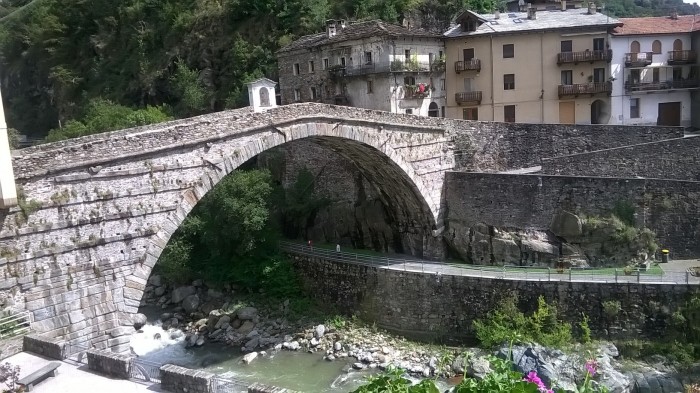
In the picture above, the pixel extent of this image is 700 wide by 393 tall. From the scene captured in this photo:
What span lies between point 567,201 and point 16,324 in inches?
650

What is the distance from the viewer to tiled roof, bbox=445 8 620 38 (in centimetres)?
2639

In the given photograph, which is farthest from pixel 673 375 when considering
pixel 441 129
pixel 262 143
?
pixel 262 143

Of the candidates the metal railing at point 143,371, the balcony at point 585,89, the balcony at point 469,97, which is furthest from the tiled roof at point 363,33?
the metal railing at point 143,371

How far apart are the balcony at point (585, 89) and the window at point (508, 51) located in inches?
104

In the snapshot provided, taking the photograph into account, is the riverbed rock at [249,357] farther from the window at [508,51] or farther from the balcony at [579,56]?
the balcony at [579,56]

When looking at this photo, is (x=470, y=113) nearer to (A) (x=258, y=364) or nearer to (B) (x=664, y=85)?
(B) (x=664, y=85)

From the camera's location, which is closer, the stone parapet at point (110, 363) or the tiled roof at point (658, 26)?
the stone parapet at point (110, 363)

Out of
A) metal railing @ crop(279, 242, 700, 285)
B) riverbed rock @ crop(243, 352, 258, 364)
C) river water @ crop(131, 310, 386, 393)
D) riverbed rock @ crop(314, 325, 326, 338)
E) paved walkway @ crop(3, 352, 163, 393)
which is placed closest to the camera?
paved walkway @ crop(3, 352, 163, 393)

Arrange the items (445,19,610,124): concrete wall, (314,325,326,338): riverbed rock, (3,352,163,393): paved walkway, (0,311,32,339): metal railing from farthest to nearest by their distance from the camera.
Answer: (445,19,610,124): concrete wall
(314,325,326,338): riverbed rock
(0,311,32,339): metal railing
(3,352,163,393): paved walkway

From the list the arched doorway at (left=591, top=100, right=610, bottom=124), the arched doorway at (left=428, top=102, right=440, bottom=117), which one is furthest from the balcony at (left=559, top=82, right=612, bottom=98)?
the arched doorway at (left=428, top=102, right=440, bottom=117)

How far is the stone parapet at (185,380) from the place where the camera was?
324 inches

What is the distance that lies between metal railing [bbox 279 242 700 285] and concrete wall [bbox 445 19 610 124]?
928 cm

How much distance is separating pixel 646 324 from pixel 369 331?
8.87 metres

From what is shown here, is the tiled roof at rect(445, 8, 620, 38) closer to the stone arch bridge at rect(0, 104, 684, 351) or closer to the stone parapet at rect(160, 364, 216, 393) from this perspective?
the stone arch bridge at rect(0, 104, 684, 351)
